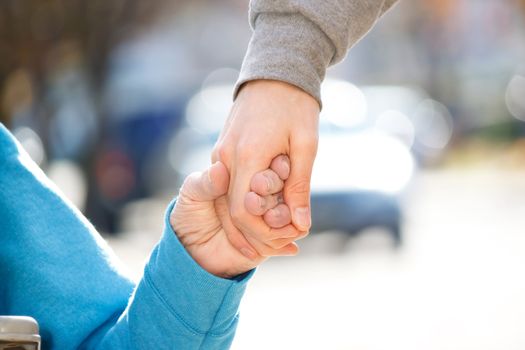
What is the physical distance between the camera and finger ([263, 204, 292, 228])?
1.84m

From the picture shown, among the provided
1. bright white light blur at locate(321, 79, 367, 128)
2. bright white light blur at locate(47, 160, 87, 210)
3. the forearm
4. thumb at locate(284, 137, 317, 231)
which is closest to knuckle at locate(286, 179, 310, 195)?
thumb at locate(284, 137, 317, 231)

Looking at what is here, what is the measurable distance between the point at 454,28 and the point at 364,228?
2512 centimetres

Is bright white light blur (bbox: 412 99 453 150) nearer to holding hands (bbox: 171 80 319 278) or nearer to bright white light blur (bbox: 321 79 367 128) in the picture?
bright white light blur (bbox: 321 79 367 128)

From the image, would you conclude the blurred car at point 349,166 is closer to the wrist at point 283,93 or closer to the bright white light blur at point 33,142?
the bright white light blur at point 33,142

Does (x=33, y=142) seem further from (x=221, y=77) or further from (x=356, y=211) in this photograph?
(x=221, y=77)

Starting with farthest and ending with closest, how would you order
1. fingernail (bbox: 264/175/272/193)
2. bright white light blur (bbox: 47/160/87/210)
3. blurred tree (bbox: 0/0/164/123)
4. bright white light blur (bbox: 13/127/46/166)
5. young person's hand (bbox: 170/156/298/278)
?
bright white light blur (bbox: 47/160/87/210), bright white light blur (bbox: 13/127/46/166), blurred tree (bbox: 0/0/164/123), young person's hand (bbox: 170/156/298/278), fingernail (bbox: 264/175/272/193)

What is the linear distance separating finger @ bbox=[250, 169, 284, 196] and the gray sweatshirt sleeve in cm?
16

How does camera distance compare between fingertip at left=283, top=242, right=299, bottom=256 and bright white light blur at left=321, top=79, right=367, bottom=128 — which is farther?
bright white light blur at left=321, top=79, right=367, bottom=128

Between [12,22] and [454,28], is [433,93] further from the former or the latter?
[12,22]

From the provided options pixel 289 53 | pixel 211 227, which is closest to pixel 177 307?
pixel 211 227

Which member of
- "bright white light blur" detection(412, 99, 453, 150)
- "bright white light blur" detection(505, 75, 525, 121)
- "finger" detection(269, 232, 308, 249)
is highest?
"bright white light blur" detection(505, 75, 525, 121)

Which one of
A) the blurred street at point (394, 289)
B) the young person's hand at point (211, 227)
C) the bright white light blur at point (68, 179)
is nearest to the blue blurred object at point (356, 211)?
the blurred street at point (394, 289)

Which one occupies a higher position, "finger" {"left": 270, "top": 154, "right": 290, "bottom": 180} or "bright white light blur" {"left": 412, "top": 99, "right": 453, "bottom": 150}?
"bright white light blur" {"left": 412, "top": 99, "right": 453, "bottom": 150}

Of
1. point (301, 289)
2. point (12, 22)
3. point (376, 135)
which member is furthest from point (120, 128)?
point (301, 289)
